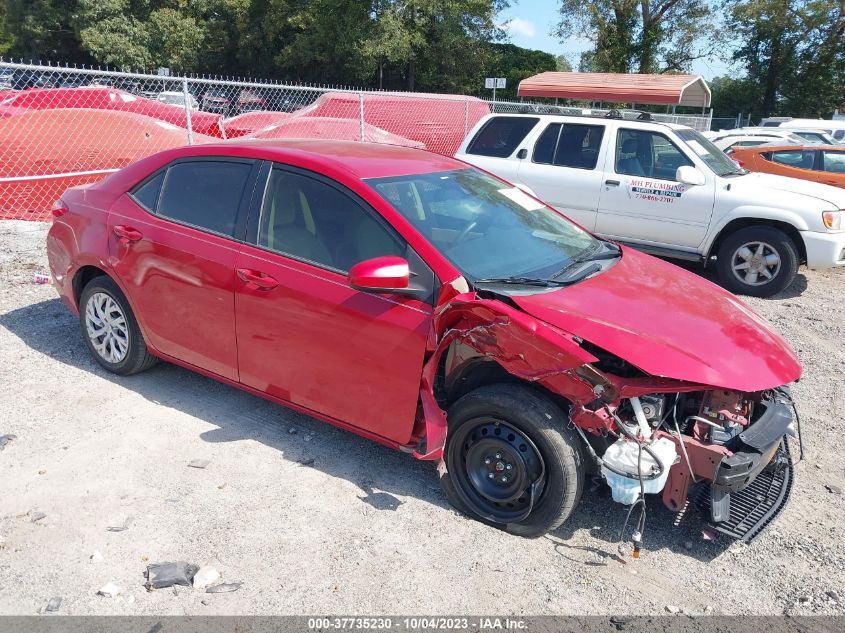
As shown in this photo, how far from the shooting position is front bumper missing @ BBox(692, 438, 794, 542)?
9.53 feet

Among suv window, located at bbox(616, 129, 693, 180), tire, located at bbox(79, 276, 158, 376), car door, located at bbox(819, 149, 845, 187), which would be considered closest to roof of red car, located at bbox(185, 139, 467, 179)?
tire, located at bbox(79, 276, 158, 376)

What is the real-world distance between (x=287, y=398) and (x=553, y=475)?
1534 millimetres

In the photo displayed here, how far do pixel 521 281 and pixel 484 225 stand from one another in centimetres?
57

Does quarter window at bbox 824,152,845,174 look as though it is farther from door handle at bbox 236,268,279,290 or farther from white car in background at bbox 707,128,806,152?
door handle at bbox 236,268,279,290

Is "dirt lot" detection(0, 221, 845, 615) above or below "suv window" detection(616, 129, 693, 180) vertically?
below

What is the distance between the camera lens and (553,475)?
2.96 metres

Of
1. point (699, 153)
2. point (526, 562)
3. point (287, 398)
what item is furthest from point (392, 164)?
point (699, 153)

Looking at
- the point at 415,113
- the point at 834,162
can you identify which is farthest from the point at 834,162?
the point at 415,113

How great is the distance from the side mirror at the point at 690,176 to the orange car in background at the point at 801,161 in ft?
13.6

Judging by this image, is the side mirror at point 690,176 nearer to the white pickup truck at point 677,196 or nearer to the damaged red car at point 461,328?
the white pickup truck at point 677,196

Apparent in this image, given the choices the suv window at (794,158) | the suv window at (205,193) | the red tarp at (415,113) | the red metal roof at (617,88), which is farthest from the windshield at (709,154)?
the red metal roof at (617,88)

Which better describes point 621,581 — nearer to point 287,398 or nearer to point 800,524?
point 800,524

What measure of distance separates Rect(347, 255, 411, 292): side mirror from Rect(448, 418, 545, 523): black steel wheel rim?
755mm

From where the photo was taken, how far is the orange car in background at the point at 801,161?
10.7 metres
